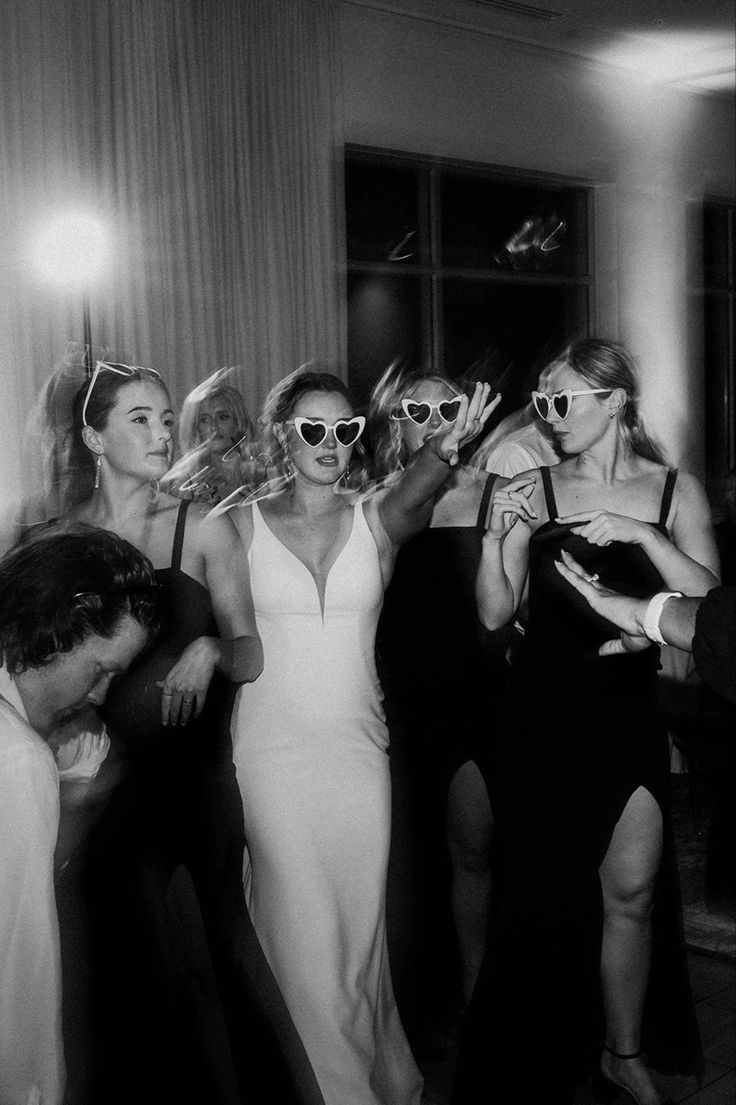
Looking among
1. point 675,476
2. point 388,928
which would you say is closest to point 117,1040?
point 388,928

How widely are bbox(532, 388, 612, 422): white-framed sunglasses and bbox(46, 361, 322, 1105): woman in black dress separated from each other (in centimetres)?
60

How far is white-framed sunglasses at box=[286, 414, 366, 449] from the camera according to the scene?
1.89 metres

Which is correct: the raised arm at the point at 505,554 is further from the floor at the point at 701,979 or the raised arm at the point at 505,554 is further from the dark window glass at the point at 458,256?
the dark window glass at the point at 458,256

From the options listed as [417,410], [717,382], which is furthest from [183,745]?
[717,382]

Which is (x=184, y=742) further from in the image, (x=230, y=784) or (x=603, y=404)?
(x=603, y=404)

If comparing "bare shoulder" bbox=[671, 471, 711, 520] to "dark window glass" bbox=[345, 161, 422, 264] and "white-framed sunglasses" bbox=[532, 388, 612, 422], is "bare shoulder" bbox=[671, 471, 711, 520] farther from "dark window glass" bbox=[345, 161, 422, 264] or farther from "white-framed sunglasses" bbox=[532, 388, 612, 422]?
"dark window glass" bbox=[345, 161, 422, 264]

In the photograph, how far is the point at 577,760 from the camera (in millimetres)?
2027

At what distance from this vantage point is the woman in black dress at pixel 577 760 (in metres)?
1.99

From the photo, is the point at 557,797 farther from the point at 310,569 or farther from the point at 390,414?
the point at 390,414

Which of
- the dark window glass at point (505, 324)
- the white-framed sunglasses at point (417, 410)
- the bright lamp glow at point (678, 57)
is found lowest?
the white-framed sunglasses at point (417, 410)

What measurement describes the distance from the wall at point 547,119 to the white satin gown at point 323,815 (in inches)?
→ 66.8

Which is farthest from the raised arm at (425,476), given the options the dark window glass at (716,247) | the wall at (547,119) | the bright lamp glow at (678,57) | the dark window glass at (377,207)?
the dark window glass at (716,247)

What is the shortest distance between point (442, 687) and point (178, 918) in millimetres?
681

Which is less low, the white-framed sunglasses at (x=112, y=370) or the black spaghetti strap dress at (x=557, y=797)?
the white-framed sunglasses at (x=112, y=370)
